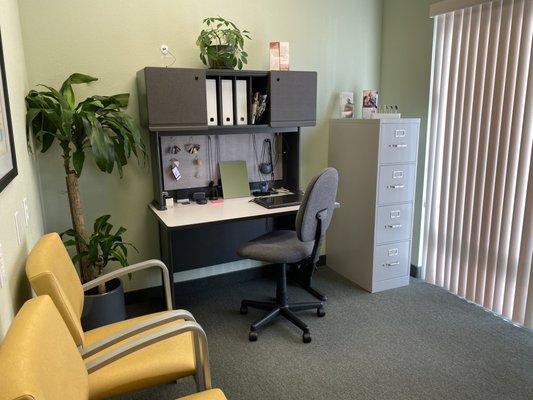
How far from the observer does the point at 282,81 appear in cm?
273

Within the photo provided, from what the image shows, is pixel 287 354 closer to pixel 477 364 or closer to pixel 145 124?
pixel 477 364

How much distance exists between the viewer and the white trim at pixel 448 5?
8.33 feet

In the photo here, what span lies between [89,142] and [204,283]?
140 cm

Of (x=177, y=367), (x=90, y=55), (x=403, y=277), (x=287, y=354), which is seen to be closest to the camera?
(x=177, y=367)

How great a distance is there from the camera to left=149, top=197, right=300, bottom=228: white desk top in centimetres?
232

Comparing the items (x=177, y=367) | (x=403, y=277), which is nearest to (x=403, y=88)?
(x=403, y=277)

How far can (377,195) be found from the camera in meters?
2.88

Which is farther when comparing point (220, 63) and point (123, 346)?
point (220, 63)

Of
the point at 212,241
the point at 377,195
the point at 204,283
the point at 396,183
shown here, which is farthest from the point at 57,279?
the point at 396,183

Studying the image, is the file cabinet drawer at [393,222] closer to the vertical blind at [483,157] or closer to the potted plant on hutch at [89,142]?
the vertical blind at [483,157]

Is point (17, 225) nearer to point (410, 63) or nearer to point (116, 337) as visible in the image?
point (116, 337)

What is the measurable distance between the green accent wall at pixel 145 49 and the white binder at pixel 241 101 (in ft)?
1.07

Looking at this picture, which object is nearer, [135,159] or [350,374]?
[350,374]

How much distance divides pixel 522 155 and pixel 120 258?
2536mm
